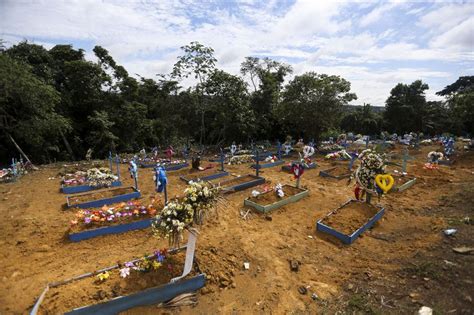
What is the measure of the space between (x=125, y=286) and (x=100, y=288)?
0.45m

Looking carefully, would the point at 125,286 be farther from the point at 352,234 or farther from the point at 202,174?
the point at 202,174

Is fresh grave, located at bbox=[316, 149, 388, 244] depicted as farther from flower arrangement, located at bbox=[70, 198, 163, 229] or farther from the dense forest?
the dense forest

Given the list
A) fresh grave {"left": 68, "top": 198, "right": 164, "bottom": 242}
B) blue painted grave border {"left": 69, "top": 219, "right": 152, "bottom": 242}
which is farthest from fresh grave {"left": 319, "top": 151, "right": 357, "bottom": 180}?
blue painted grave border {"left": 69, "top": 219, "right": 152, "bottom": 242}

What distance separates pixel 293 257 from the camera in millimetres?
6371

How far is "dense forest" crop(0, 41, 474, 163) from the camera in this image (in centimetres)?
1708

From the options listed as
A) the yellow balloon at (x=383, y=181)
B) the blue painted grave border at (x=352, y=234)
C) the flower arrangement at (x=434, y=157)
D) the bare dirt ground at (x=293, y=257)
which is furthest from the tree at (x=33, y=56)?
the flower arrangement at (x=434, y=157)

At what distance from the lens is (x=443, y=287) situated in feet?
16.0

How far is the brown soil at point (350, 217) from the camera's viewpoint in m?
7.47

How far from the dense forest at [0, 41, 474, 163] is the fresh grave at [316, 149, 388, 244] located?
480 inches

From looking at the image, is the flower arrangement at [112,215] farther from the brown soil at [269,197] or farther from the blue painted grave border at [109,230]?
the brown soil at [269,197]

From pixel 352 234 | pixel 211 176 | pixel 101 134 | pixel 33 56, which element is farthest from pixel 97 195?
pixel 33 56

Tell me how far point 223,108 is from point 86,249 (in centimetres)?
1583

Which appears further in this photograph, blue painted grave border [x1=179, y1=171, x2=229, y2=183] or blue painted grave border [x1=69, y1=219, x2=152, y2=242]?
blue painted grave border [x1=179, y1=171, x2=229, y2=183]

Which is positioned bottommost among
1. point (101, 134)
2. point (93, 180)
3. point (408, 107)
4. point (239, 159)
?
point (239, 159)
